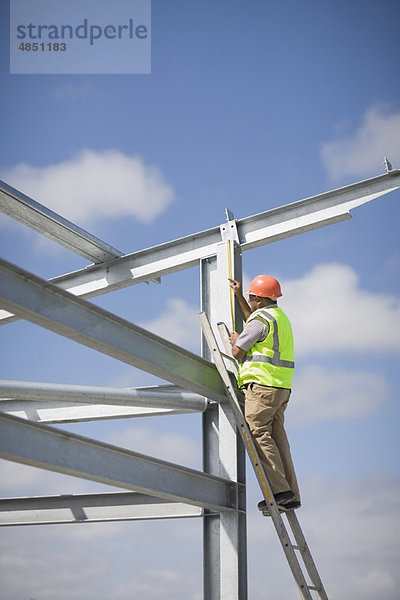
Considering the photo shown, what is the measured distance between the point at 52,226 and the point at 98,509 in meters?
3.00

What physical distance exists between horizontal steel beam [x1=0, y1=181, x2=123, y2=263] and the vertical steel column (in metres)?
1.33

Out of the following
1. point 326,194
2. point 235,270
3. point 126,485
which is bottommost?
point 126,485

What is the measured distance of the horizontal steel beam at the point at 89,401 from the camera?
7094 millimetres

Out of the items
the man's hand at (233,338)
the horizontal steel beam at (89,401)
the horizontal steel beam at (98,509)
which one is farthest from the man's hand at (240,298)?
the horizontal steel beam at (98,509)

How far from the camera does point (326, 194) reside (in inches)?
321

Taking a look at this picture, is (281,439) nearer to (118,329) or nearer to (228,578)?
(228,578)

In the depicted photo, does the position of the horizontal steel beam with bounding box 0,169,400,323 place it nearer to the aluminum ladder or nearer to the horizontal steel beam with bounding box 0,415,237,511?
the aluminum ladder

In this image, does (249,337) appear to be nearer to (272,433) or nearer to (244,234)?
(272,433)

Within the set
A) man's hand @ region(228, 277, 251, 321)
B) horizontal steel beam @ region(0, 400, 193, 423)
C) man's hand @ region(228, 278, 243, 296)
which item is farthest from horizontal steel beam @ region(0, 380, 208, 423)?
man's hand @ region(228, 278, 243, 296)

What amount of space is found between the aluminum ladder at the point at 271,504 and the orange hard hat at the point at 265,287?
54 cm

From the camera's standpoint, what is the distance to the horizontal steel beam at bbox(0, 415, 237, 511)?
5570 millimetres

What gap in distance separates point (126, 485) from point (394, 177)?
13.4 feet

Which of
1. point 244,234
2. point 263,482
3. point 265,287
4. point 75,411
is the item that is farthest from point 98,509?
point 244,234

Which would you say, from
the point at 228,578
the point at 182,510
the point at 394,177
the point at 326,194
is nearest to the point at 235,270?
the point at 326,194
